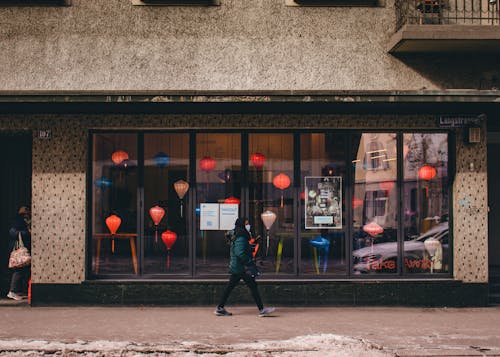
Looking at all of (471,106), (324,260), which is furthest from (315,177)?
(471,106)

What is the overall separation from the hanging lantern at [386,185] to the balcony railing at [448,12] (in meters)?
3.11

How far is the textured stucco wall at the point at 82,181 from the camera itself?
11.8 metres

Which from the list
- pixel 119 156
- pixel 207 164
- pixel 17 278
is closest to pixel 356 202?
pixel 207 164

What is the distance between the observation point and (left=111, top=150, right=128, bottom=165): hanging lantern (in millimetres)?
12180

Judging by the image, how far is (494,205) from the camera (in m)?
14.9

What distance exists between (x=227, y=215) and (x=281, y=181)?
4.31 ft

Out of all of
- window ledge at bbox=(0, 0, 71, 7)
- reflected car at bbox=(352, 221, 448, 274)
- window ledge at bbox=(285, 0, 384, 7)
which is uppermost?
window ledge at bbox=(285, 0, 384, 7)

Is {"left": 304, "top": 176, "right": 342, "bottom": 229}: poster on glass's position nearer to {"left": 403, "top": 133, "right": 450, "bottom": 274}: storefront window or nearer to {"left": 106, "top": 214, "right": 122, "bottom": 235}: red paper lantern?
{"left": 403, "top": 133, "right": 450, "bottom": 274}: storefront window

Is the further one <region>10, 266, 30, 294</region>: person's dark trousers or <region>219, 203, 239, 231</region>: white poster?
<region>10, 266, 30, 294</region>: person's dark trousers

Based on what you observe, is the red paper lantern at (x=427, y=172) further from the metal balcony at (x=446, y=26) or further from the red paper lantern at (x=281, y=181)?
the red paper lantern at (x=281, y=181)

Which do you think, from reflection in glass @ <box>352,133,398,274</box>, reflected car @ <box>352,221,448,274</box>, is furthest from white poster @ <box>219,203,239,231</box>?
reflected car @ <box>352,221,448,274</box>

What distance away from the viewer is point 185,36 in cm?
1178

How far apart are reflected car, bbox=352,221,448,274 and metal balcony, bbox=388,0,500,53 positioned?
3580 millimetres

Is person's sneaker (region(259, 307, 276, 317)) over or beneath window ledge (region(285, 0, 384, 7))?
beneath
